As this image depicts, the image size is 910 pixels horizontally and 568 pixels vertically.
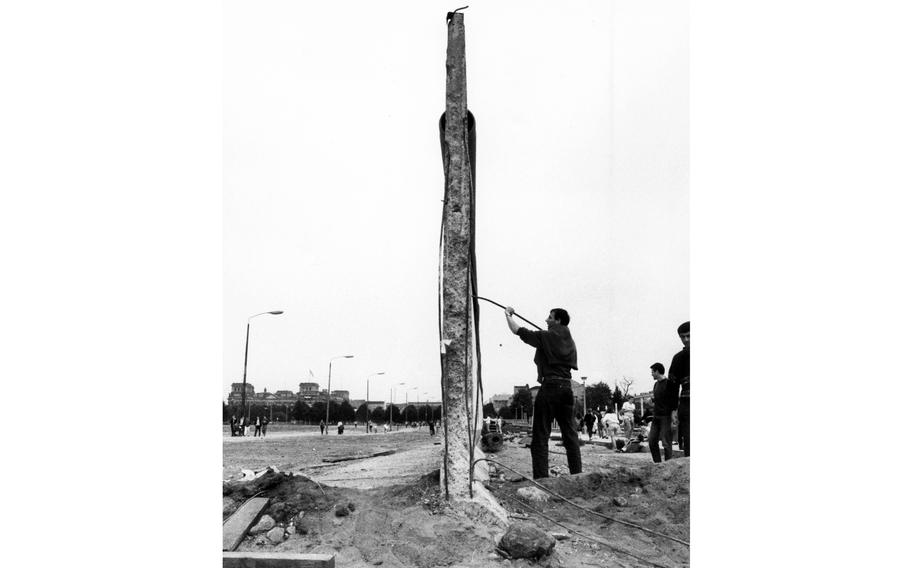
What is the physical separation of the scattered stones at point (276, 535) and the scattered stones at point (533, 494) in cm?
190

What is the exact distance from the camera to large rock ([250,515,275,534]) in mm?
4504

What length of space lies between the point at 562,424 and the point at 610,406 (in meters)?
7.99

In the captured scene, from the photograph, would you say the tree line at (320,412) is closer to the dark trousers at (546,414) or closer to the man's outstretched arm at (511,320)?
the dark trousers at (546,414)

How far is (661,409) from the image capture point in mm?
6918

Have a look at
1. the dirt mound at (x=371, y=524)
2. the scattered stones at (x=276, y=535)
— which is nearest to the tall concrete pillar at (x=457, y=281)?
the dirt mound at (x=371, y=524)

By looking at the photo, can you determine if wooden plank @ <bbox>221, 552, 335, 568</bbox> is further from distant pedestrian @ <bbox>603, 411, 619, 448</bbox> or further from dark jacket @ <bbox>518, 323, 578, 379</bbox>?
distant pedestrian @ <bbox>603, 411, 619, 448</bbox>

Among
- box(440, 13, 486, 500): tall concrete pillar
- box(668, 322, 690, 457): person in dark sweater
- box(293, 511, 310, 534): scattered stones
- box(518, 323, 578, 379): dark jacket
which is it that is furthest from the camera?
box(668, 322, 690, 457): person in dark sweater

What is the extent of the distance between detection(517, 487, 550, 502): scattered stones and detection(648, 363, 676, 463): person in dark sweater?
7.35 ft

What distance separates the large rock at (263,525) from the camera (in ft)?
14.8

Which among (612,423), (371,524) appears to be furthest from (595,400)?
(371,524)

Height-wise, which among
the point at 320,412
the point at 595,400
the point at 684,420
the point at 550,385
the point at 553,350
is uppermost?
the point at 553,350

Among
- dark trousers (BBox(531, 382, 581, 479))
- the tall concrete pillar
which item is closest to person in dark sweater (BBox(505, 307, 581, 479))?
dark trousers (BBox(531, 382, 581, 479))

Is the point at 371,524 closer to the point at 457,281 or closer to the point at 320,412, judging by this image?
the point at 457,281

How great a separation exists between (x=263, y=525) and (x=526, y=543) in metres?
1.95
